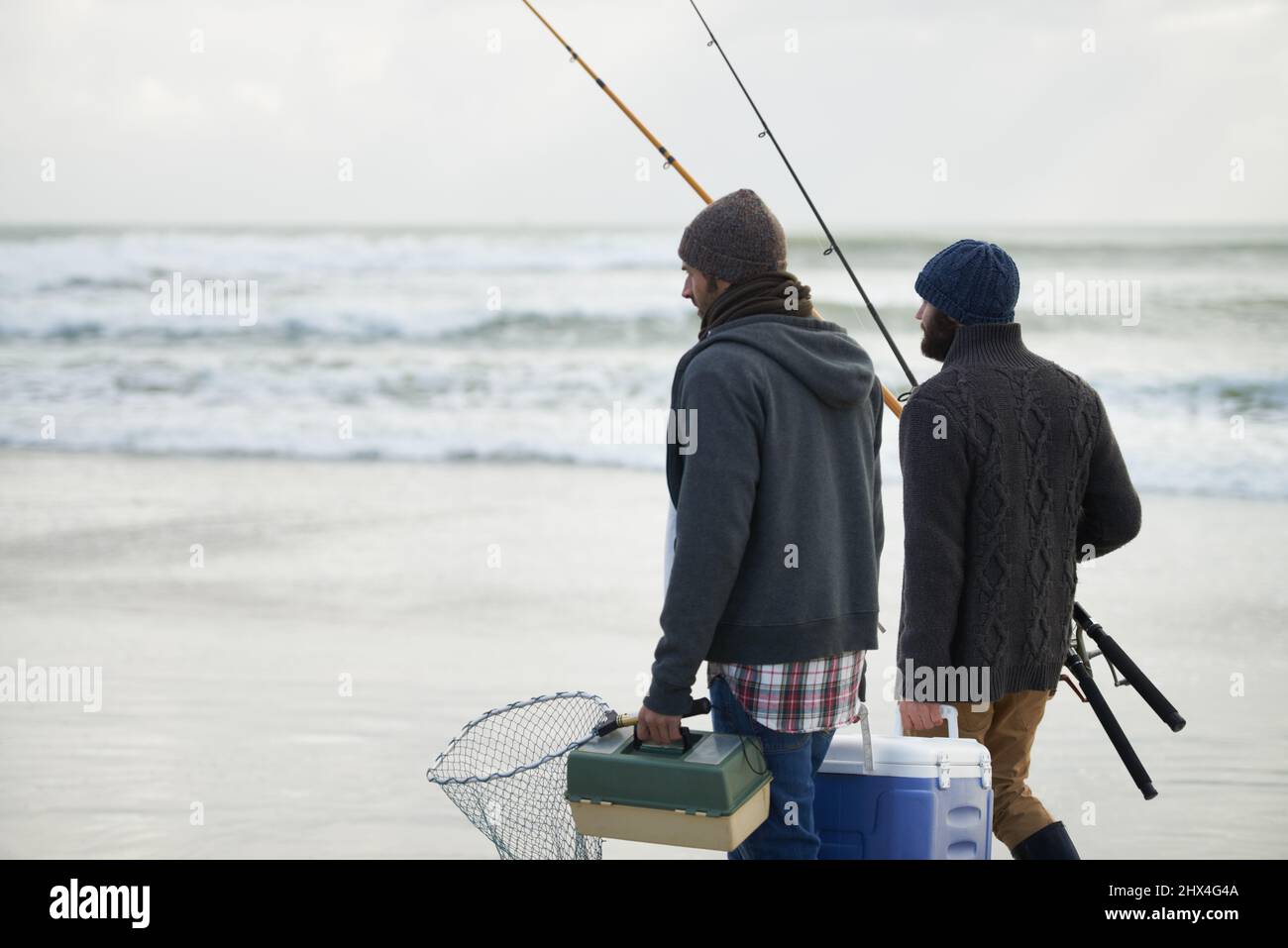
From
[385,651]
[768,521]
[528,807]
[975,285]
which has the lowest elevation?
[385,651]

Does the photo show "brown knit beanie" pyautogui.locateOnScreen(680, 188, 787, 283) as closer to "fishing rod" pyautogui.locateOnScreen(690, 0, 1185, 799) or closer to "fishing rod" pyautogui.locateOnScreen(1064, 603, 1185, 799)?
"fishing rod" pyautogui.locateOnScreen(690, 0, 1185, 799)

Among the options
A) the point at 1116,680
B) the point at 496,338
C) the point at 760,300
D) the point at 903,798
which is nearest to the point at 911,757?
the point at 903,798

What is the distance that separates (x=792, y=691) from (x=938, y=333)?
761 millimetres

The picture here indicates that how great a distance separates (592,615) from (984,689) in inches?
122

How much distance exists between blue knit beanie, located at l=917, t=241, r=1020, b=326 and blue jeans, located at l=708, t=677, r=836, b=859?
30.3 inches

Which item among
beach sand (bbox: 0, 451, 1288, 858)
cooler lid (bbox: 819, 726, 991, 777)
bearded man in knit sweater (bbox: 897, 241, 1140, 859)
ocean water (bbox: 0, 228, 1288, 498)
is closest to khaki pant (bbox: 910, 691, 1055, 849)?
bearded man in knit sweater (bbox: 897, 241, 1140, 859)

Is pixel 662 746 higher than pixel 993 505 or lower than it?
lower

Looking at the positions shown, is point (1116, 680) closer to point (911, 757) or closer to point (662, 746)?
point (911, 757)

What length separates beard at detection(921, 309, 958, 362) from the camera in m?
2.42

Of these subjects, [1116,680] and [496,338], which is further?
[496,338]

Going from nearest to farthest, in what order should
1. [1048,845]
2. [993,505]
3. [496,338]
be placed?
[993,505], [1048,845], [496,338]

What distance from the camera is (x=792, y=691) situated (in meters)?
2.03
